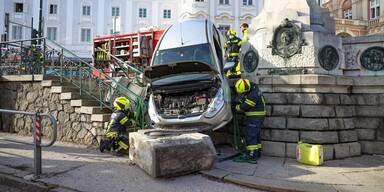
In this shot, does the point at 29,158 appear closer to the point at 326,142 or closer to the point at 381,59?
the point at 326,142

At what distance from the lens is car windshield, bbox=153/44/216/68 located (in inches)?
317

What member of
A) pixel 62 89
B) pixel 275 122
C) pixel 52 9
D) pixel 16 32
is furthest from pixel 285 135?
pixel 16 32

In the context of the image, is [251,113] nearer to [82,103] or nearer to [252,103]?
[252,103]

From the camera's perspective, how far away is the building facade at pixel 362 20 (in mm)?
31984

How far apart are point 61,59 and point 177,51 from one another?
417 cm

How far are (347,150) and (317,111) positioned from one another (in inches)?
A: 44.5

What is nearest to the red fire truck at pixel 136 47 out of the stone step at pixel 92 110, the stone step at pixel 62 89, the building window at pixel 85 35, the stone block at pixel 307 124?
the stone step at pixel 62 89

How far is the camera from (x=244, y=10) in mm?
38219

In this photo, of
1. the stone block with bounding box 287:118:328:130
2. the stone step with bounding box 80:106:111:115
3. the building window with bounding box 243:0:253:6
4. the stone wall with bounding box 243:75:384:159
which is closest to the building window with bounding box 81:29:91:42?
the building window with bounding box 243:0:253:6

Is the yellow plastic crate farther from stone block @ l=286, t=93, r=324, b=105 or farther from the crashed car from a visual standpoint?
the crashed car

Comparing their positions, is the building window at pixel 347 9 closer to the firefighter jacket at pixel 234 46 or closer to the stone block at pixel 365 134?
the firefighter jacket at pixel 234 46

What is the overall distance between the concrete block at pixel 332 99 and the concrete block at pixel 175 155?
3015 mm

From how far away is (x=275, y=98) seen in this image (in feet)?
25.0

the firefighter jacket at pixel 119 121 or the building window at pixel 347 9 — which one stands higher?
the building window at pixel 347 9
